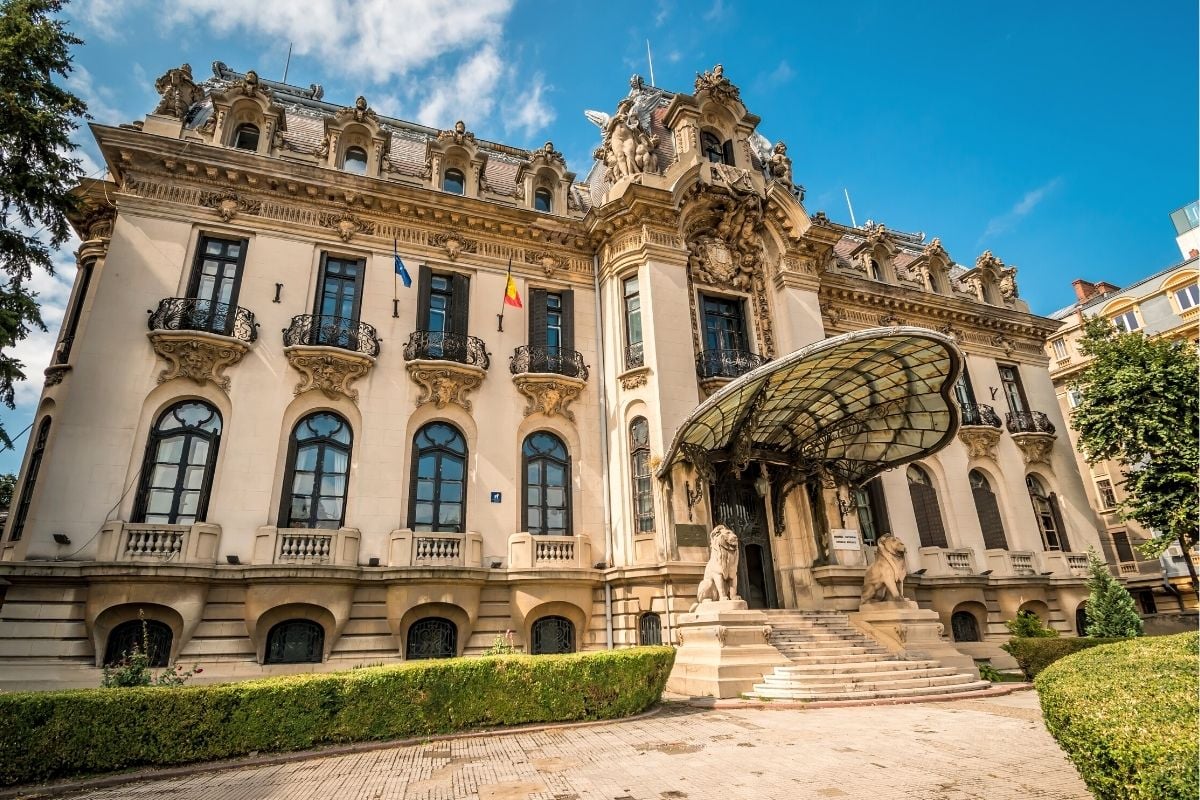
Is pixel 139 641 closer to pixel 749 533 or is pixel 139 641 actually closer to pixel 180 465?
pixel 180 465

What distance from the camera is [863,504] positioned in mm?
21219

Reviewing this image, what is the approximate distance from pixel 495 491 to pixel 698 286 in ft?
30.7

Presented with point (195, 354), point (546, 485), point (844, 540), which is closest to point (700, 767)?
point (546, 485)

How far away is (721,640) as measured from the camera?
13172 millimetres

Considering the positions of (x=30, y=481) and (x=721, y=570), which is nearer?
(x=721, y=570)

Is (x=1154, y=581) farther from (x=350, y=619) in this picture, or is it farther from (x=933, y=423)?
(x=350, y=619)

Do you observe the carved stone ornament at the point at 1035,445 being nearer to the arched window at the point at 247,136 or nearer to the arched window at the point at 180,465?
the arched window at the point at 180,465

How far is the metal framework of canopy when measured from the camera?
568 inches

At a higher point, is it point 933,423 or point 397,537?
point 933,423

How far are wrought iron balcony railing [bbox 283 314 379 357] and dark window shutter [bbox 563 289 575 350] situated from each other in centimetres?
569

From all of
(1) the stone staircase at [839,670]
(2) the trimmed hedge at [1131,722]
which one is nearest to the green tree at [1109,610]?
(1) the stone staircase at [839,670]

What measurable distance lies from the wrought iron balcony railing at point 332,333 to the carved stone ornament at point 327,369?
0.26 m

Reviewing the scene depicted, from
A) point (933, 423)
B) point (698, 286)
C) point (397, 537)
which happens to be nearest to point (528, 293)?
point (698, 286)

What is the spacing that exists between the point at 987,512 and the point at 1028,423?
458cm
